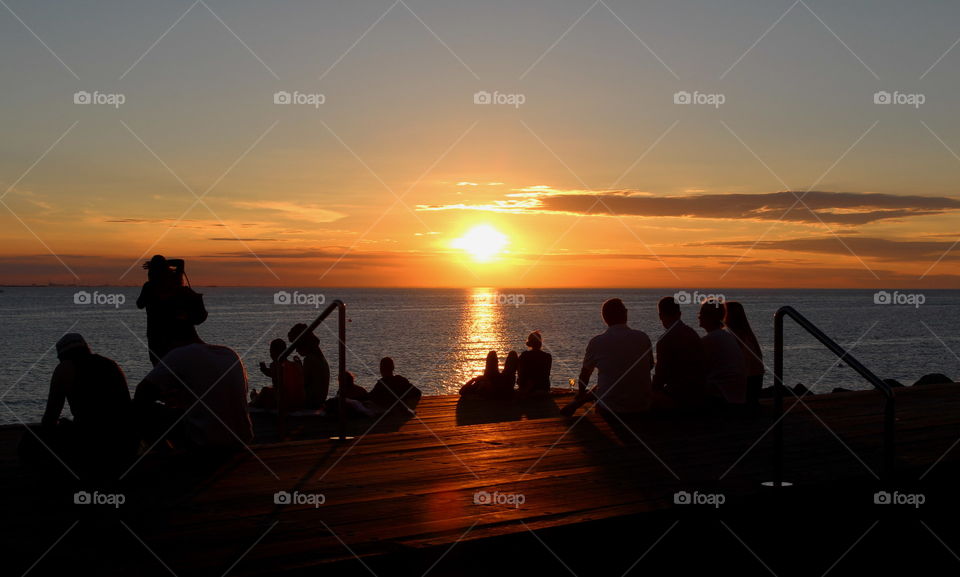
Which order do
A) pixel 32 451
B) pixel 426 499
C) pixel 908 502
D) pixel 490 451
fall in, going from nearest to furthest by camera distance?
pixel 426 499, pixel 32 451, pixel 908 502, pixel 490 451

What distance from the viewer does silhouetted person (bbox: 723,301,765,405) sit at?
11469 millimetres

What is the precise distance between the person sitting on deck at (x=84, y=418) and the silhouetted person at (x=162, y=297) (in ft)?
6.16

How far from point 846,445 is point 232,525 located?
5.82 m

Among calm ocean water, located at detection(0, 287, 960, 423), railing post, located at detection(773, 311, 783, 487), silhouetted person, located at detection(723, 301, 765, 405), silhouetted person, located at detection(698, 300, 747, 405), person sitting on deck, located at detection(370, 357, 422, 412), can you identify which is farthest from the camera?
A: calm ocean water, located at detection(0, 287, 960, 423)

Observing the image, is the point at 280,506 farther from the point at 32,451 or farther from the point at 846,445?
the point at 846,445

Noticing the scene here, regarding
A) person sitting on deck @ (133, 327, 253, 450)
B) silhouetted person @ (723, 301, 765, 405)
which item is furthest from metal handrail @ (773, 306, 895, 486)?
silhouetted person @ (723, 301, 765, 405)

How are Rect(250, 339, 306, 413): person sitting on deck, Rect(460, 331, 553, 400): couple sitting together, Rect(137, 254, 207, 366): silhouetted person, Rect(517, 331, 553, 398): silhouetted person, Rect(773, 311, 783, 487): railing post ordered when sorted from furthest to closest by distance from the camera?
1. Rect(517, 331, 553, 398): silhouetted person
2. Rect(460, 331, 553, 400): couple sitting together
3. Rect(250, 339, 306, 413): person sitting on deck
4. Rect(137, 254, 207, 366): silhouetted person
5. Rect(773, 311, 783, 487): railing post

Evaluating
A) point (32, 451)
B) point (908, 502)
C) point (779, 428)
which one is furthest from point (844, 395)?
point (32, 451)

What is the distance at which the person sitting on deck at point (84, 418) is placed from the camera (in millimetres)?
6625

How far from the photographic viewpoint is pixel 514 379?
14.2 metres

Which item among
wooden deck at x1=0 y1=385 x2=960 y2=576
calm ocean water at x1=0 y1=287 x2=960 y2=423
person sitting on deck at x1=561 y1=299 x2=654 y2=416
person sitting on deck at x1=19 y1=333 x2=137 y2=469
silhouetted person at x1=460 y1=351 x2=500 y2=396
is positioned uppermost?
calm ocean water at x1=0 y1=287 x2=960 y2=423

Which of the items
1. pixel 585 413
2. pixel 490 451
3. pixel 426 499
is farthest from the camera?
pixel 585 413

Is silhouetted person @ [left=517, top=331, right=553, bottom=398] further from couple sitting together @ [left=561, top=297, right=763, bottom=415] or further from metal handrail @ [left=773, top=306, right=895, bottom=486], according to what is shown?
metal handrail @ [left=773, top=306, right=895, bottom=486]

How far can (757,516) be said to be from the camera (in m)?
6.52
